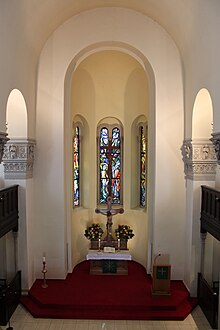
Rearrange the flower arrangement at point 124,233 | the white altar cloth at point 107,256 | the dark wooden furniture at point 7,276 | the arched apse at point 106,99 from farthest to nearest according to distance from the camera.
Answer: the arched apse at point 106,99
the flower arrangement at point 124,233
the white altar cloth at point 107,256
the dark wooden furniture at point 7,276

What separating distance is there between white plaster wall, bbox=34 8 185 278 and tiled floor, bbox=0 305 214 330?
7.01 ft

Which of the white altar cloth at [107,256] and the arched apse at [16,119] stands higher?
the arched apse at [16,119]

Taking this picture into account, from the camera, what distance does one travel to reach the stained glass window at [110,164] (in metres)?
13.9

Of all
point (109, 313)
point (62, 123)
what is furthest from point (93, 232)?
point (62, 123)

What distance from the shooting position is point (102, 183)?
46.1 feet

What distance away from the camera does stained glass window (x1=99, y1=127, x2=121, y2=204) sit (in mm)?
13891

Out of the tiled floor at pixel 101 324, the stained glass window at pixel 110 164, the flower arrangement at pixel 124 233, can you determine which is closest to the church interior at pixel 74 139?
the flower arrangement at pixel 124 233

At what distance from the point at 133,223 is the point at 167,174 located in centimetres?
334

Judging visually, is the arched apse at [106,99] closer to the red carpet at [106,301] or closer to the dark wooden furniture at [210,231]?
the red carpet at [106,301]

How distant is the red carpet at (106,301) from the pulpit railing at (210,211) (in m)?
2.33

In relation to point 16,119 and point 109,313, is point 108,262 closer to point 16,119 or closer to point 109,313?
point 109,313

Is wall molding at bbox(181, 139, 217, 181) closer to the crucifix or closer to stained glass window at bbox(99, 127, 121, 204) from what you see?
the crucifix

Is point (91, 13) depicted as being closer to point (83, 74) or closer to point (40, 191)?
point (83, 74)

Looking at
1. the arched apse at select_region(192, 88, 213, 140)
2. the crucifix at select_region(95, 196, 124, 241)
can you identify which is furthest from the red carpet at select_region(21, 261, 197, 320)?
the arched apse at select_region(192, 88, 213, 140)
